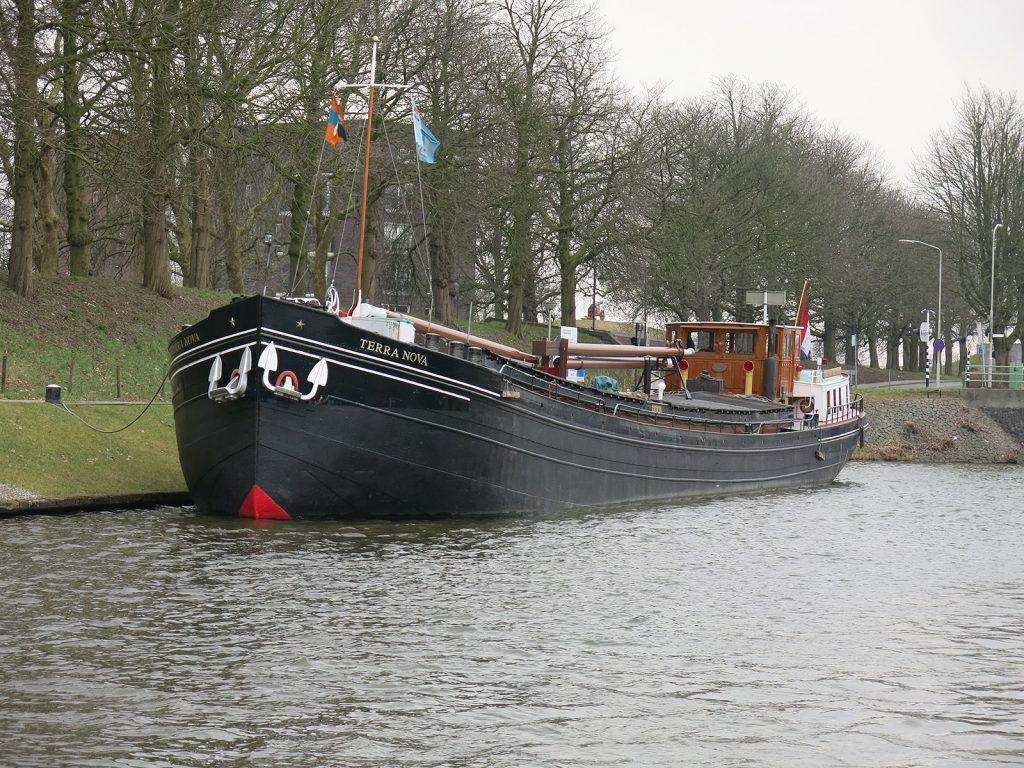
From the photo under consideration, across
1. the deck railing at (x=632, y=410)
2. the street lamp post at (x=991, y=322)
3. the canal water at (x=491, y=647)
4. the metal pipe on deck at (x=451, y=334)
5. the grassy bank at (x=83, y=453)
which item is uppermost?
the street lamp post at (x=991, y=322)

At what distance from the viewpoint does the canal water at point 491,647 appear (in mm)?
9406

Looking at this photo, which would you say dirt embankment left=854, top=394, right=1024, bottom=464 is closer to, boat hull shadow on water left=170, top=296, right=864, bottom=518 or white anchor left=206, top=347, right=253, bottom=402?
boat hull shadow on water left=170, top=296, right=864, bottom=518

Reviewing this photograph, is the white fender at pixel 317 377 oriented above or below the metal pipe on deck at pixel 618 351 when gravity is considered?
below

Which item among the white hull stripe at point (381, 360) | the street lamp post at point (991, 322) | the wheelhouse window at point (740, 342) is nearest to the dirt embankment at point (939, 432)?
the street lamp post at point (991, 322)

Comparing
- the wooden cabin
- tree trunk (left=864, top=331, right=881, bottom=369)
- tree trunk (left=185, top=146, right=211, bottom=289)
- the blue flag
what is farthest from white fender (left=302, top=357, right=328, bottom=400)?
tree trunk (left=864, top=331, right=881, bottom=369)

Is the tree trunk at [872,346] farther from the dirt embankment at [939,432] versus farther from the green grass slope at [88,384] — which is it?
the green grass slope at [88,384]

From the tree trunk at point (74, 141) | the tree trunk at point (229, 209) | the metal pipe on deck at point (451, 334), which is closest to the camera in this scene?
the metal pipe on deck at point (451, 334)

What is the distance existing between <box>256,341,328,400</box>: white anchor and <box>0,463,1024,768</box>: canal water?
2.01m

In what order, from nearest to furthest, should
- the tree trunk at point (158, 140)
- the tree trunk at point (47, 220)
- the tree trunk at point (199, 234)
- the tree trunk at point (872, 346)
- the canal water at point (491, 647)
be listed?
the canal water at point (491, 647) < the tree trunk at point (158, 140) < the tree trunk at point (199, 234) < the tree trunk at point (47, 220) < the tree trunk at point (872, 346)

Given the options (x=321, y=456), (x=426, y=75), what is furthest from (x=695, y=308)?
(x=321, y=456)

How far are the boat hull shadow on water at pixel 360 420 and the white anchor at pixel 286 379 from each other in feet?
0.07

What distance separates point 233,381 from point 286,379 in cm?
79

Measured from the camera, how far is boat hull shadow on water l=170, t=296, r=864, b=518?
19578 millimetres

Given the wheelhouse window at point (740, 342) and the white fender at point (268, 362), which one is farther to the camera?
the wheelhouse window at point (740, 342)
